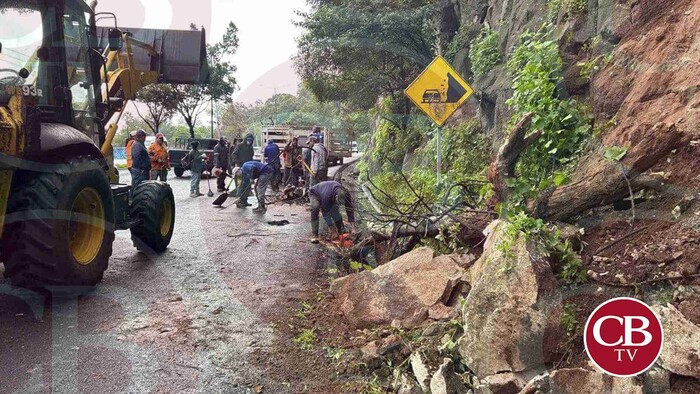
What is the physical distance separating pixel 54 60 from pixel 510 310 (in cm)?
477

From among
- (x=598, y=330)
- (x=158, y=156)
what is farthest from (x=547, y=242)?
(x=158, y=156)

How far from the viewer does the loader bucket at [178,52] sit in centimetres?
835

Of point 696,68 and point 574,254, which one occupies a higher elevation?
point 696,68

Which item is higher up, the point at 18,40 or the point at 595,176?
the point at 18,40

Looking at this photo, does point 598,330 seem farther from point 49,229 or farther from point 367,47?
point 367,47

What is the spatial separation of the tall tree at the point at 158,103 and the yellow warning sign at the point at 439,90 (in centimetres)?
2601

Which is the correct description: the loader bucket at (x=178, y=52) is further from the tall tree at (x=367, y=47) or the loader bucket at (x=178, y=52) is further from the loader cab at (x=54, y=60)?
the tall tree at (x=367, y=47)

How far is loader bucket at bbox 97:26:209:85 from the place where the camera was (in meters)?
8.35

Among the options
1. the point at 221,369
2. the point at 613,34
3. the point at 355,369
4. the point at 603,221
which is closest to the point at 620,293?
the point at 603,221

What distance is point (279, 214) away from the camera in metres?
11.4

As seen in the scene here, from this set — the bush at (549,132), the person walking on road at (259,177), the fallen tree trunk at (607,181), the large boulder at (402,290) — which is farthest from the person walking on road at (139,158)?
the fallen tree trunk at (607,181)

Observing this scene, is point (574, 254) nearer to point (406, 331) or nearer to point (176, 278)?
point (406, 331)

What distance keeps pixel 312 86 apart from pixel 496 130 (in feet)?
46.9

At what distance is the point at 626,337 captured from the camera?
2223mm
